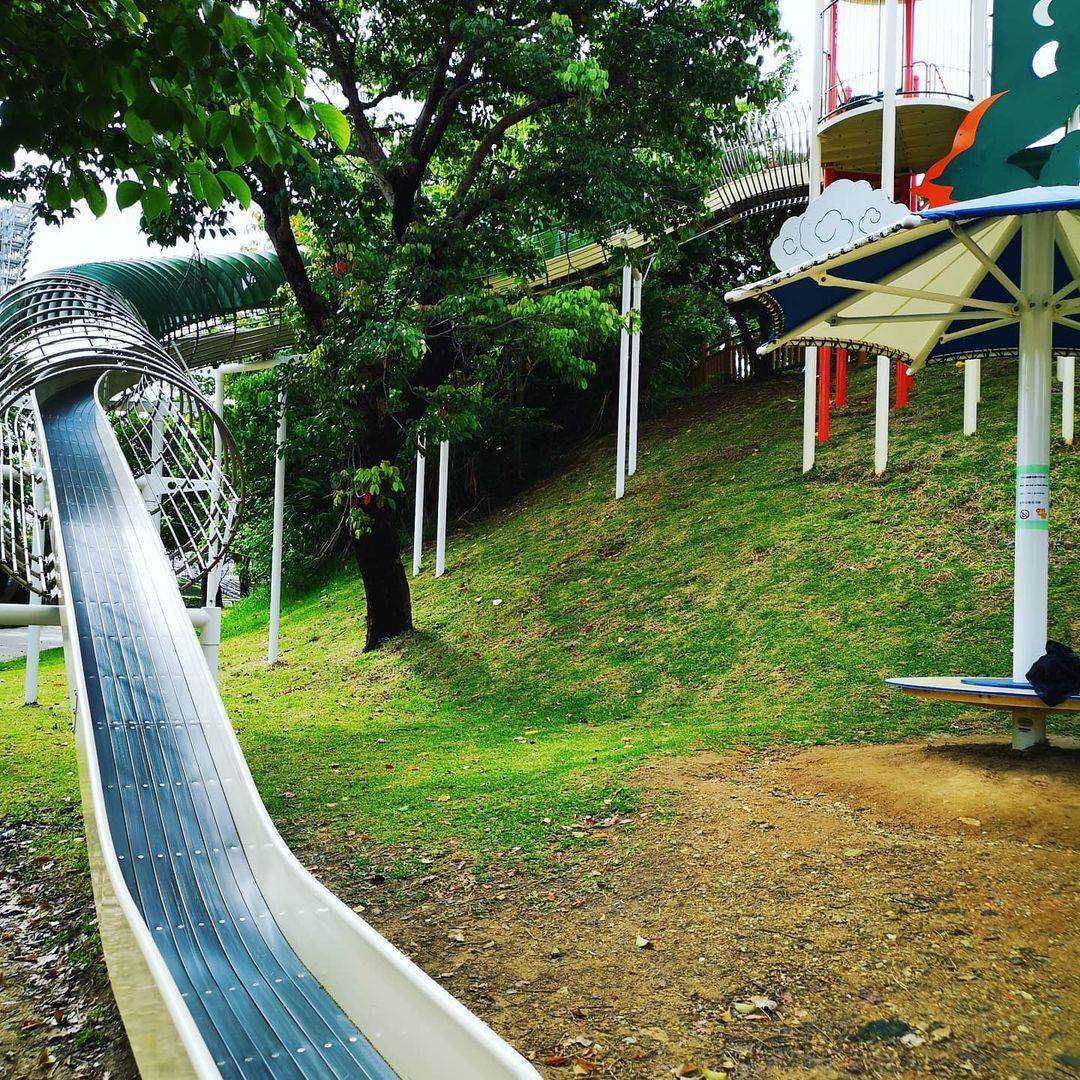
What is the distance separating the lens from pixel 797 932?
423 centimetres

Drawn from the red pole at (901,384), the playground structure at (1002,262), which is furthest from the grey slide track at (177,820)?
the red pole at (901,384)

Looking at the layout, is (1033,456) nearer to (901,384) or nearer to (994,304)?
(994,304)

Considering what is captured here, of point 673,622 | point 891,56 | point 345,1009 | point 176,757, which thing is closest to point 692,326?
point 891,56

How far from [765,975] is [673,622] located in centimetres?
743

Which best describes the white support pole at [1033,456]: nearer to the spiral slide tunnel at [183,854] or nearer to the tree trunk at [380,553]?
the spiral slide tunnel at [183,854]

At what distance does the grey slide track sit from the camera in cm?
378

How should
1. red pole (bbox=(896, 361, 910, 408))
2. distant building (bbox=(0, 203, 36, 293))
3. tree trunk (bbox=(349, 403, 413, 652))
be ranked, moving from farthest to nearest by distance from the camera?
distant building (bbox=(0, 203, 36, 293)) → red pole (bbox=(896, 361, 910, 408)) → tree trunk (bbox=(349, 403, 413, 652))

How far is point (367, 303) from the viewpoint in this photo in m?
10.6

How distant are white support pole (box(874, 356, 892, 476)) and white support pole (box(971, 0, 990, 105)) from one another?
3717mm

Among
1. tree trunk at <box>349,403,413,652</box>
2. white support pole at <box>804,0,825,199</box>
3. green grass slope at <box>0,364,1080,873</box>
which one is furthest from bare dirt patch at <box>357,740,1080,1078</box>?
white support pole at <box>804,0,825,199</box>

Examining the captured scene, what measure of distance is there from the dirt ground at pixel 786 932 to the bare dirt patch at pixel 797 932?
0.01 meters

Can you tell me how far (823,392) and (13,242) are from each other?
2513 cm

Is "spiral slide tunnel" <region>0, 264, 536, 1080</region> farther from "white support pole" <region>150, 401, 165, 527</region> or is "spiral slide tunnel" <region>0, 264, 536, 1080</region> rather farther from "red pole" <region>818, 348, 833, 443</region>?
"red pole" <region>818, 348, 833, 443</region>

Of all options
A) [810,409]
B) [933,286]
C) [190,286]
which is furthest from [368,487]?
[933,286]
